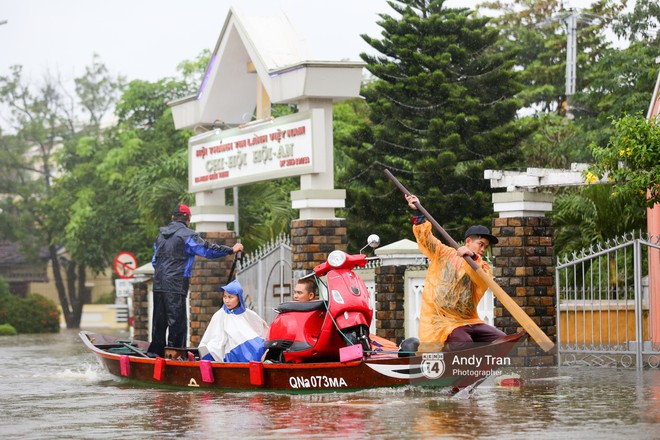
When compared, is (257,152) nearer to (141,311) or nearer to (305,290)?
(305,290)

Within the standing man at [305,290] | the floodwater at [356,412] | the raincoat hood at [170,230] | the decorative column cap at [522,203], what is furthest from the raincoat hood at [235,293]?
the decorative column cap at [522,203]

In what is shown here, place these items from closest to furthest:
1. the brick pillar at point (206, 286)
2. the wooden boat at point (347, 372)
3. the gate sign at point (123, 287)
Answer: the wooden boat at point (347, 372) < the brick pillar at point (206, 286) < the gate sign at point (123, 287)

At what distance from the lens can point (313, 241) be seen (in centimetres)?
1909

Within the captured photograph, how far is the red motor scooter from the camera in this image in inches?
531

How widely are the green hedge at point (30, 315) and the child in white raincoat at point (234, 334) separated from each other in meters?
33.2

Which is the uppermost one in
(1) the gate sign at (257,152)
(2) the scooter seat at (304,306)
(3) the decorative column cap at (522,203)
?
(1) the gate sign at (257,152)

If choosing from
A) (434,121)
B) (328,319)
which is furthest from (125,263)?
(328,319)

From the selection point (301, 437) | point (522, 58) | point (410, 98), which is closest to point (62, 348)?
point (410, 98)

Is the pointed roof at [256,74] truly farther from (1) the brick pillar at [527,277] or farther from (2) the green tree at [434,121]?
(2) the green tree at [434,121]

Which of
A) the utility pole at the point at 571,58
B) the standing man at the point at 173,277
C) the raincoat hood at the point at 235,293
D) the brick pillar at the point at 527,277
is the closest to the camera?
→ the raincoat hood at the point at 235,293

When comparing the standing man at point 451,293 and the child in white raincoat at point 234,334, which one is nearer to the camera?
the standing man at point 451,293

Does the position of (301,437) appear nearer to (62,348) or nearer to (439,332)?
(439,332)

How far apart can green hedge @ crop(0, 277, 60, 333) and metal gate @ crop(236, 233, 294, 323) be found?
25742 mm

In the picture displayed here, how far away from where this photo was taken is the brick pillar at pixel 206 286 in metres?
22.4
